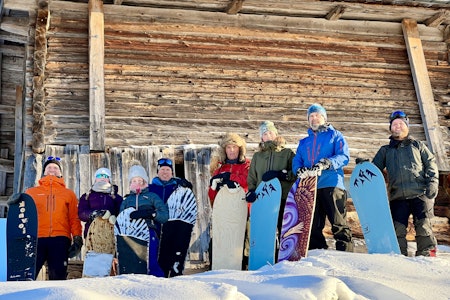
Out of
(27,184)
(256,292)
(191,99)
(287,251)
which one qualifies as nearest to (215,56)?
(191,99)

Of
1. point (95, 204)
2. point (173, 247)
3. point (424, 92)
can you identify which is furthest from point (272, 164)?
point (424, 92)

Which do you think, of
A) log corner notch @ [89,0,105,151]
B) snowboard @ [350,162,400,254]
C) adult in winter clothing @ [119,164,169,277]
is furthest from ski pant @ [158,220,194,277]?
log corner notch @ [89,0,105,151]

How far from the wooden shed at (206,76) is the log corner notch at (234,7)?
0.09 feet

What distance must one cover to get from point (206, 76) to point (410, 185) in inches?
194

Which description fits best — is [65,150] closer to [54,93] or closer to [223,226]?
[54,93]

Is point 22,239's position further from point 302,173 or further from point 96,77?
point 96,77

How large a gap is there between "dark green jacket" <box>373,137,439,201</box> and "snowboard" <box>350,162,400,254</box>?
0.66 ft

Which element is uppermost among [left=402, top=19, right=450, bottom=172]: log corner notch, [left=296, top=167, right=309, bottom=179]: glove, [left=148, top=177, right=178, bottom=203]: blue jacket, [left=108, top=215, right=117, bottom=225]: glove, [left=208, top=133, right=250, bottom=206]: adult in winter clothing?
[left=402, top=19, right=450, bottom=172]: log corner notch

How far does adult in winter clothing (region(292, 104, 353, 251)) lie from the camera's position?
6879 millimetres

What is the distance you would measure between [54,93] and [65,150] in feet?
3.25

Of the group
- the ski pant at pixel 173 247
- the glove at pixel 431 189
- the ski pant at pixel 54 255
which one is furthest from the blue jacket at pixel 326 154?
the ski pant at pixel 54 255

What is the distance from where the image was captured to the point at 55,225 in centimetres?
716

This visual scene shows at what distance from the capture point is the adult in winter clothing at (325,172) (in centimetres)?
688

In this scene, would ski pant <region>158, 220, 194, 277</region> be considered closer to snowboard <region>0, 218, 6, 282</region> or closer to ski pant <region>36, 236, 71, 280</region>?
ski pant <region>36, 236, 71, 280</region>
